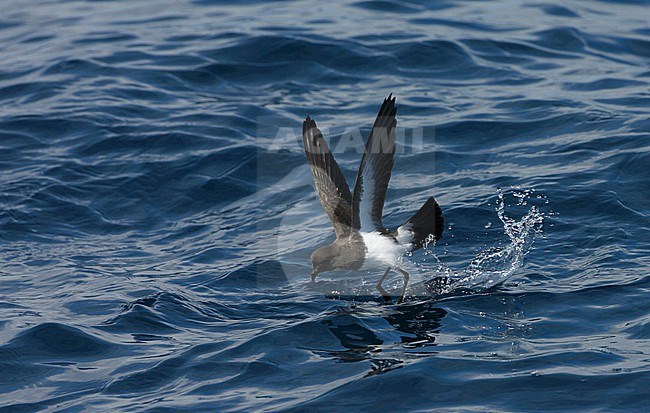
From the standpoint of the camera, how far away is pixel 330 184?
268 inches

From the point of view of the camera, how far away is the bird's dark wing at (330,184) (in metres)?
6.72

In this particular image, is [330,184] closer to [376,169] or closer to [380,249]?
[380,249]

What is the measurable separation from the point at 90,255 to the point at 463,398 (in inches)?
159

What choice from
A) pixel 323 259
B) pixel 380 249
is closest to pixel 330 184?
pixel 323 259

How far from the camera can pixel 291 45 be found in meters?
12.4

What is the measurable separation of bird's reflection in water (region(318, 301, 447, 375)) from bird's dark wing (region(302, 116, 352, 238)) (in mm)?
643

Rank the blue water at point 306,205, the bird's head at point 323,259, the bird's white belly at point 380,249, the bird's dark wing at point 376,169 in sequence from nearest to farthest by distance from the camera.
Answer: the blue water at point 306,205 → the bird's dark wing at point 376,169 → the bird's white belly at point 380,249 → the bird's head at point 323,259

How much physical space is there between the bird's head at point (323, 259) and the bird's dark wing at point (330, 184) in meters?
0.14

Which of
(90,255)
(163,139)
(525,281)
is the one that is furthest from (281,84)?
(525,281)

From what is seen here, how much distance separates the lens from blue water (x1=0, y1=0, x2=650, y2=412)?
5.61 meters

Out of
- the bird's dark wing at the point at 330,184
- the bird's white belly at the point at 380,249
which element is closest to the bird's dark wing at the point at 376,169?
the bird's white belly at the point at 380,249

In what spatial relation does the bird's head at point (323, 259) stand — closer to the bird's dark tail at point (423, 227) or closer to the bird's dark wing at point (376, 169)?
the bird's dark wing at point (376, 169)

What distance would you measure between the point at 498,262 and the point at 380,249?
1.11 meters

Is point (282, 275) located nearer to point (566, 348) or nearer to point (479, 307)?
point (479, 307)
